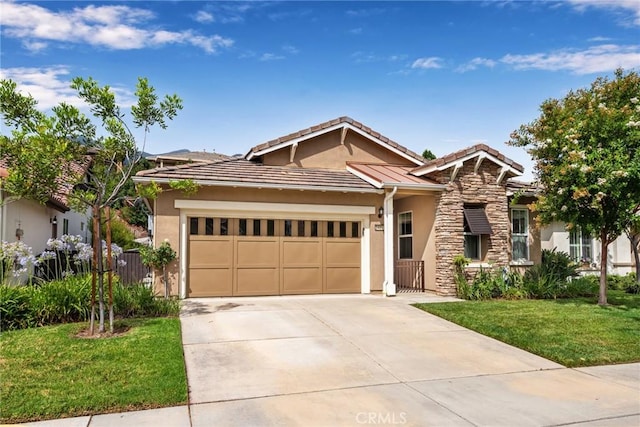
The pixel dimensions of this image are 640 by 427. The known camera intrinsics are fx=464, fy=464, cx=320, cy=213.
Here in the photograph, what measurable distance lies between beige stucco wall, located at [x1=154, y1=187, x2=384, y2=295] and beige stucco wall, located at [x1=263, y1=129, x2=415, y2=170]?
193 cm

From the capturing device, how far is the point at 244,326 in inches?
361

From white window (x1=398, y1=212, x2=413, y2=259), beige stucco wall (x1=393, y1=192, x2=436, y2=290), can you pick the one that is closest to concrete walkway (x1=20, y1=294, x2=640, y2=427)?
beige stucco wall (x1=393, y1=192, x2=436, y2=290)

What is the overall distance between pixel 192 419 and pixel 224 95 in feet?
A: 37.1

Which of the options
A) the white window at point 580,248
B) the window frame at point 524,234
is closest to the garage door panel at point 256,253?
the window frame at point 524,234

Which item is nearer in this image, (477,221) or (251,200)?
(251,200)

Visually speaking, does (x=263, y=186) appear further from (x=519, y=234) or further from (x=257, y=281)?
(x=519, y=234)

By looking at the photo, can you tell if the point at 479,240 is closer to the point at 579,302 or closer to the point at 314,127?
the point at 579,302

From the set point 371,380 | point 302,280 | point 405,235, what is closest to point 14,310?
point 371,380

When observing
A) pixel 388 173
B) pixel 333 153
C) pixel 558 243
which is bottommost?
pixel 558 243

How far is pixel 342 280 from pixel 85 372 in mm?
8520

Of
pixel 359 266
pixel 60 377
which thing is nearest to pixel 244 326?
pixel 60 377

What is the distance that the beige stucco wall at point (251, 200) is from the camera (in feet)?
40.1

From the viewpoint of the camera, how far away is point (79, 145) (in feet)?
27.6

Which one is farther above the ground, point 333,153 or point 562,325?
point 333,153
